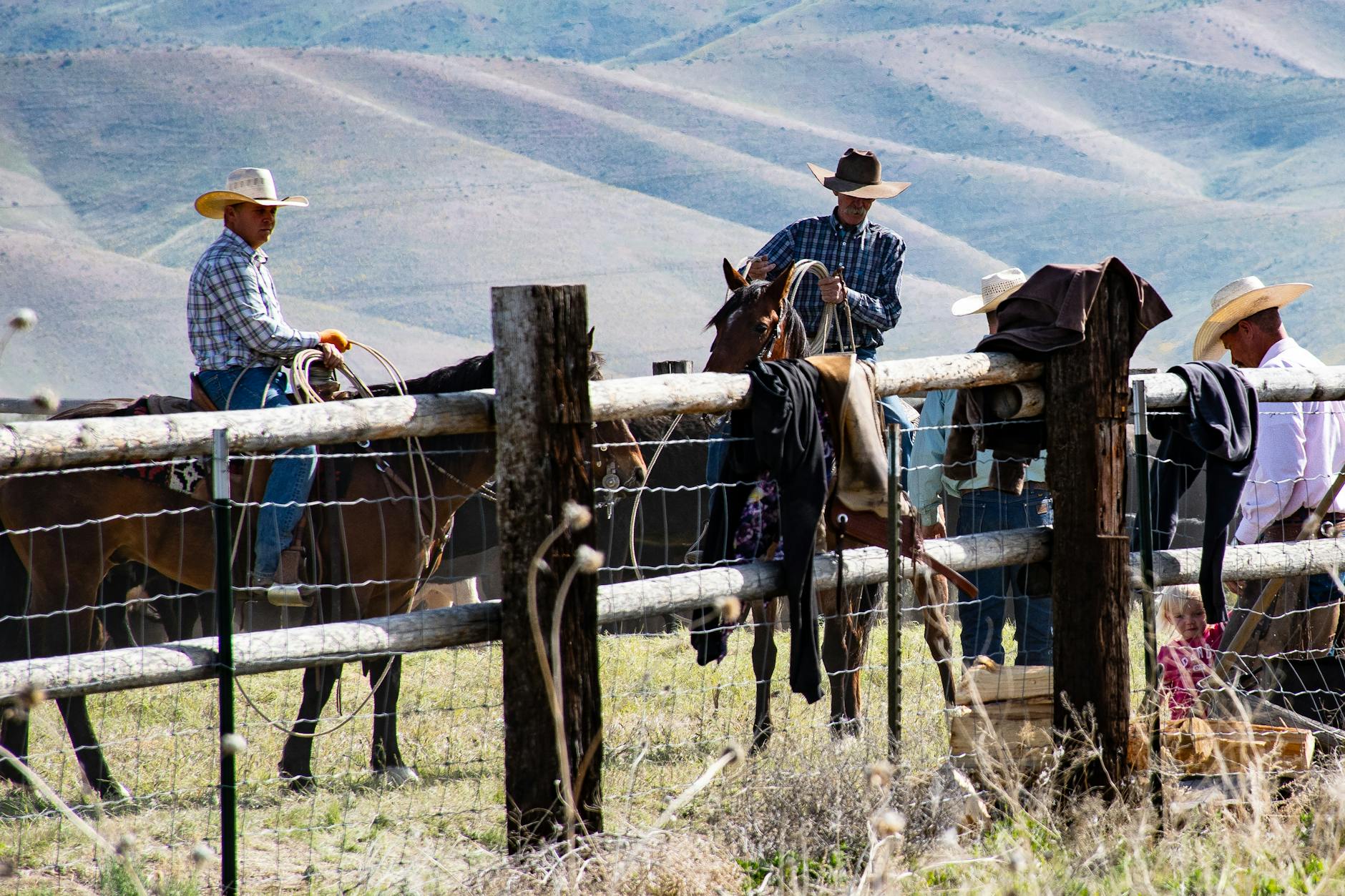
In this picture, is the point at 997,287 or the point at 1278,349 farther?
the point at 997,287

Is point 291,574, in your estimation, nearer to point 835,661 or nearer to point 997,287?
point 835,661

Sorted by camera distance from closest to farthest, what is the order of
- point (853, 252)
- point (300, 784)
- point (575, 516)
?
point (575, 516)
point (300, 784)
point (853, 252)

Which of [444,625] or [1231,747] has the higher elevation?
→ [444,625]

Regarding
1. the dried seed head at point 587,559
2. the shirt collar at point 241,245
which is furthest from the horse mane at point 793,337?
the dried seed head at point 587,559

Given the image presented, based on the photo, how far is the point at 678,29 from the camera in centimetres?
19888

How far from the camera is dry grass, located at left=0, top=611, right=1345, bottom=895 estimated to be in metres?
3.24

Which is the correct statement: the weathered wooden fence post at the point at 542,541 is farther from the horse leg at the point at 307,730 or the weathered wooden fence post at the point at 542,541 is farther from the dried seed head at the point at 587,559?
the horse leg at the point at 307,730

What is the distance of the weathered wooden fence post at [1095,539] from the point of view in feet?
12.8

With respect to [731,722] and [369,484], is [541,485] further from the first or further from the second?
[731,722]

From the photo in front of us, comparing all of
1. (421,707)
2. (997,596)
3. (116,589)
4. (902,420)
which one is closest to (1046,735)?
(997,596)

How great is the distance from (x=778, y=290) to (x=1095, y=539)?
211cm

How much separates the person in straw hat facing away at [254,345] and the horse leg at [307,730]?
369mm

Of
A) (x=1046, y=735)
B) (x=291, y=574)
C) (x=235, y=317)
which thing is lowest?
(x=1046, y=735)

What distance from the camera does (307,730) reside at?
5.43 m
